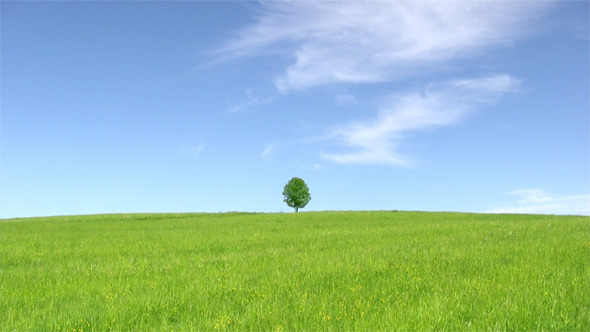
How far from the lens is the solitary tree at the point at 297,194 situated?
80812mm

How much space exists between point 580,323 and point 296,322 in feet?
13.8

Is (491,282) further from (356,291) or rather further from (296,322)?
(296,322)

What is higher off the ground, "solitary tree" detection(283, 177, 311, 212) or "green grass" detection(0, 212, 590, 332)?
"solitary tree" detection(283, 177, 311, 212)

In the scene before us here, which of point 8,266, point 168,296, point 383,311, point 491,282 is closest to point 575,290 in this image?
point 491,282

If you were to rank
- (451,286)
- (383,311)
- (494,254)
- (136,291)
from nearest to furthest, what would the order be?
(383,311), (451,286), (136,291), (494,254)

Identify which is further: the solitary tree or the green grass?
the solitary tree

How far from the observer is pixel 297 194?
80.8 meters

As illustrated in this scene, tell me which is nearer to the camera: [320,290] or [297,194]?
[320,290]

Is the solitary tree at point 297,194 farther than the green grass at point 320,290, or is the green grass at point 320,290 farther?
the solitary tree at point 297,194

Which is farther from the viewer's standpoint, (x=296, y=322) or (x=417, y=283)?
(x=417, y=283)

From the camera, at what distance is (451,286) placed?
881cm

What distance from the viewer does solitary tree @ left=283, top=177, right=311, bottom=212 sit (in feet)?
265

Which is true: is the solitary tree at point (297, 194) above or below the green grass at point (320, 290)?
above

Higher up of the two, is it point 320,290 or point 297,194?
point 297,194
